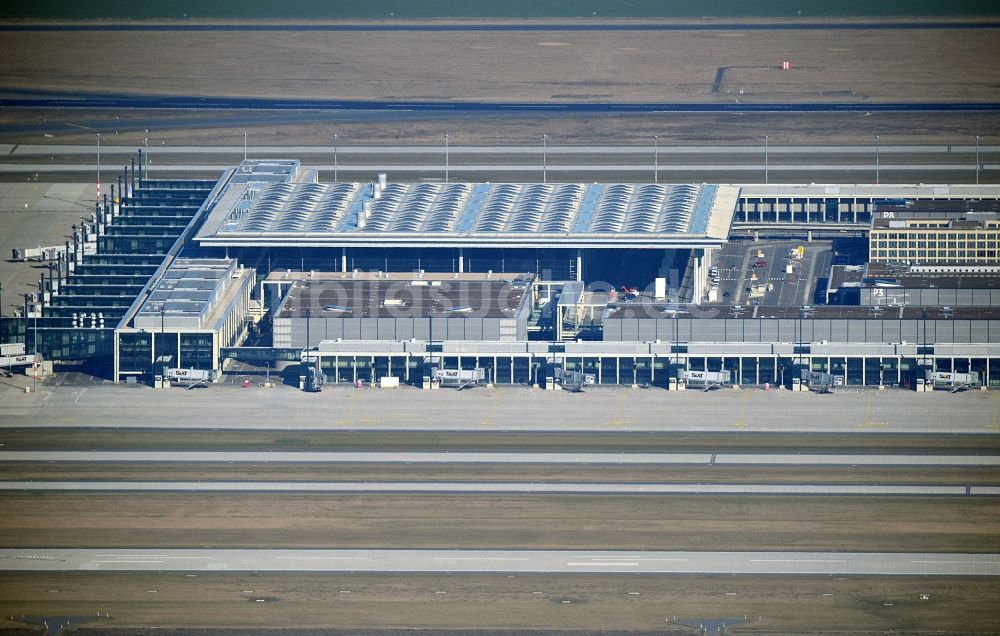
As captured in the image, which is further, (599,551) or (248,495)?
(248,495)

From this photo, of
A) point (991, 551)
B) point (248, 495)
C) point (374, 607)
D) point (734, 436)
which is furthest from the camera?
point (734, 436)

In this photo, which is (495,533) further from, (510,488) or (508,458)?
(508,458)

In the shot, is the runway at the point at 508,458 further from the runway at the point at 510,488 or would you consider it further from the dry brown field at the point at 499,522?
the dry brown field at the point at 499,522

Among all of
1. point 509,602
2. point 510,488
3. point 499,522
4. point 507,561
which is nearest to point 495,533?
point 499,522

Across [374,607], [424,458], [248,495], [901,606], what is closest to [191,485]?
[248,495]

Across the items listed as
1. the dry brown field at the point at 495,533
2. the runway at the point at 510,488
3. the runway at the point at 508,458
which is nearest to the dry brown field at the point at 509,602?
the dry brown field at the point at 495,533

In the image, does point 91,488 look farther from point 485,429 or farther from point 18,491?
point 485,429
